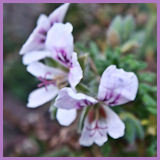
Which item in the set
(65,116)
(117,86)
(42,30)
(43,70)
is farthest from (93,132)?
(42,30)

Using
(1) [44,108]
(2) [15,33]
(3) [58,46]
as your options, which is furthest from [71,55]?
(2) [15,33]

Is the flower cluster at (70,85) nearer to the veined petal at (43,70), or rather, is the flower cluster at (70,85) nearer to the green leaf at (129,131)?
the veined petal at (43,70)

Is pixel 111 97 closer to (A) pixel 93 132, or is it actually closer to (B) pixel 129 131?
(A) pixel 93 132

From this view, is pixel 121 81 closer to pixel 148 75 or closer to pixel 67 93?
pixel 67 93

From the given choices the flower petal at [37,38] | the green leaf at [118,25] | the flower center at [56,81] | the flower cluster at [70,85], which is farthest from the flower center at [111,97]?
the green leaf at [118,25]

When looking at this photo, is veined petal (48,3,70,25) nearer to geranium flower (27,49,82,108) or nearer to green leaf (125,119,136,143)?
geranium flower (27,49,82,108)
